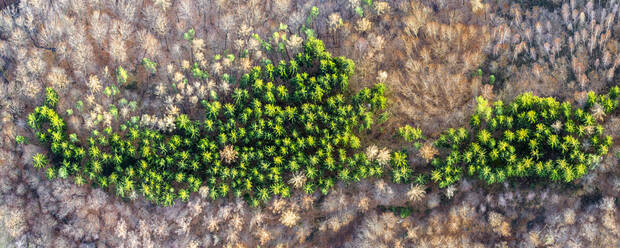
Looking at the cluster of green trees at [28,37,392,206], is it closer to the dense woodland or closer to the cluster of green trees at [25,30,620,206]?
the cluster of green trees at [25,30,620,206]

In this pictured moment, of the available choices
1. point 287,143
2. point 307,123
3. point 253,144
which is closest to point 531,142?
point 307,123

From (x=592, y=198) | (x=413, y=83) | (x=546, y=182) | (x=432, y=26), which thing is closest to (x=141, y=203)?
(x=413, y=83)

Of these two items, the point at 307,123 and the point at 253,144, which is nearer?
the point at 307,123

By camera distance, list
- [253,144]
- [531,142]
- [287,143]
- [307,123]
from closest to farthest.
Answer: [531,142]
[287,143]
[307,123]
[253,144]

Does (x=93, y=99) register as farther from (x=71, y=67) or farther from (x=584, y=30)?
(x=584, y=30)

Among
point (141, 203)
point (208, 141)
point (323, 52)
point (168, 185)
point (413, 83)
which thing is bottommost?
point (141, 203)

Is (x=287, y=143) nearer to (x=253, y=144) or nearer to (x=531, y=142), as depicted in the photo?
(x=253, y=144)

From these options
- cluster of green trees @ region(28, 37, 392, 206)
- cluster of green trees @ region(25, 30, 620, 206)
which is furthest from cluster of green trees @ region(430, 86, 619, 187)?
cluster of green trees @ region(28, 37, 392, 206)

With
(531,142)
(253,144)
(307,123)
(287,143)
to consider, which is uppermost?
(307,123)
